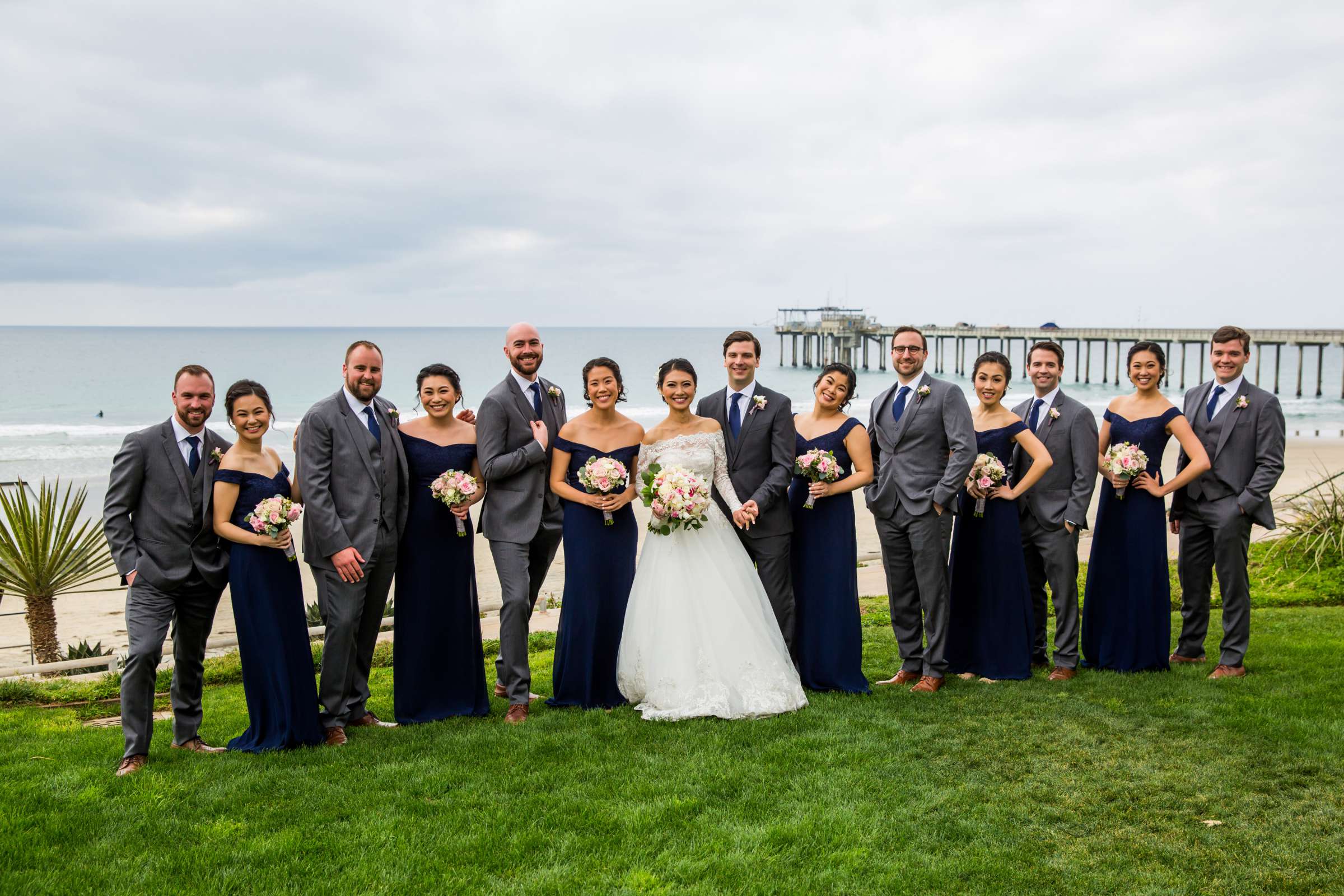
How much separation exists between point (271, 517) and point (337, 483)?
1.81 feet

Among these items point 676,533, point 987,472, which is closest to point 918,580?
point 987,472

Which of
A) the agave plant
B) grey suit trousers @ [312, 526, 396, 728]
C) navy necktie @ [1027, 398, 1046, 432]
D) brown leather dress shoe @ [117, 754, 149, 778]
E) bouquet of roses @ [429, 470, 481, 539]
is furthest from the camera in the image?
the agave plant

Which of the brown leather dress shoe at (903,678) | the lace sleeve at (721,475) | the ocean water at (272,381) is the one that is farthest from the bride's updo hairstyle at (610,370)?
the ocean water at (272,381)

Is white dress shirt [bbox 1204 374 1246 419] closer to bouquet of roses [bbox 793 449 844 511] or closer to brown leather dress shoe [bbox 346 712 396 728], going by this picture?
bouquet of roses [bbox 793 449 844 511]

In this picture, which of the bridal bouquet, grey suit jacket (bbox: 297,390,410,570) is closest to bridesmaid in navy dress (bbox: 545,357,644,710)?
the bridal bouquet

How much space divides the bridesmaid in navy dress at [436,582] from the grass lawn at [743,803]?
312 millimetres

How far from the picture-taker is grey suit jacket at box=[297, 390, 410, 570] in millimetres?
5703

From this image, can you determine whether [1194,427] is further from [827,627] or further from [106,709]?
[106,709]

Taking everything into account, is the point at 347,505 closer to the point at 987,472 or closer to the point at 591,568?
the point at 591,568

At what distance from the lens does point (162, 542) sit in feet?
17.9

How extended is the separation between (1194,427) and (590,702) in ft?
16.0

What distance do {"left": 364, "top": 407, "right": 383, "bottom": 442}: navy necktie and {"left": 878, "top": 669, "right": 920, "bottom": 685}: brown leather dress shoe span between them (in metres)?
3.87

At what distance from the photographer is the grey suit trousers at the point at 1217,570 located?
22.6 feet

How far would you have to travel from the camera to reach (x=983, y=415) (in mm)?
7105
